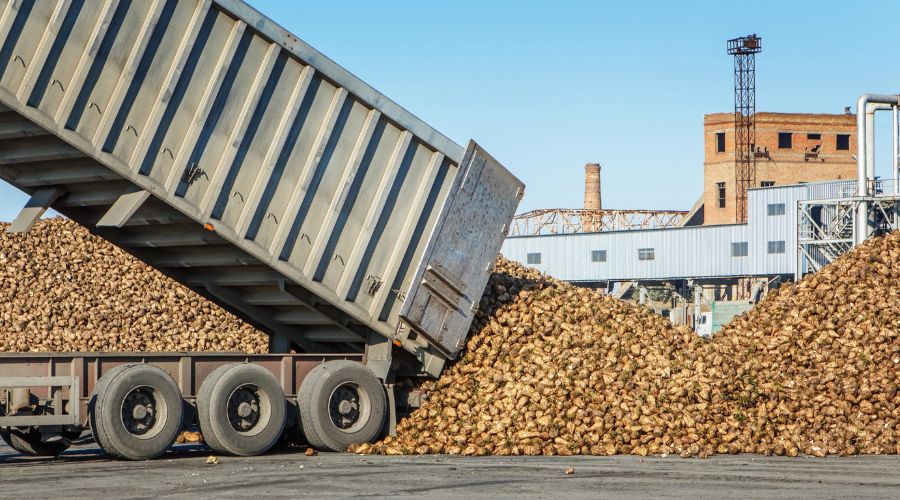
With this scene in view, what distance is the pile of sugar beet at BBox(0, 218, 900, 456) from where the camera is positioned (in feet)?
46.3

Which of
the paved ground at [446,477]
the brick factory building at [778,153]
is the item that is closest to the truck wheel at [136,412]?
the paved ground at [446,477]

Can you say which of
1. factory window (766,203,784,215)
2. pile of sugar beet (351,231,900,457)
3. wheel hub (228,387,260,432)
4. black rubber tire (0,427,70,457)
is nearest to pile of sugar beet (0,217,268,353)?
pile of sugar beet (351,231,900,457)

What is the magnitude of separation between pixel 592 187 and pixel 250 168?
65158 millimetres

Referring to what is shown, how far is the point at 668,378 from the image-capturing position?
14.9 meters

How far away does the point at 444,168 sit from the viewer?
47.3 ft

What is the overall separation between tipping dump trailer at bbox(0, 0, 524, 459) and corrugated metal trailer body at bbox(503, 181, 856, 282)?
33.9 meters

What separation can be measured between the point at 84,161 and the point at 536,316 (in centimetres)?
631

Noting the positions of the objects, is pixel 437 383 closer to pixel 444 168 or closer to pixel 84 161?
pixel 444 168

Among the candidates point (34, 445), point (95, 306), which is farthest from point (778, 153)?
point (34, 445)

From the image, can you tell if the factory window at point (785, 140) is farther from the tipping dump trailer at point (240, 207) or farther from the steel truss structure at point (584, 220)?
the tipping dump trailer at point (240, 207)

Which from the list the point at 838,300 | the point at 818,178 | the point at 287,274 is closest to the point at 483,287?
the point at 287,274

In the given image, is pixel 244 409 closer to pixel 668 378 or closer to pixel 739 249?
pixel 668 378

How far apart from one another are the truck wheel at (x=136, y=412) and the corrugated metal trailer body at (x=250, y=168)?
159 centimetres

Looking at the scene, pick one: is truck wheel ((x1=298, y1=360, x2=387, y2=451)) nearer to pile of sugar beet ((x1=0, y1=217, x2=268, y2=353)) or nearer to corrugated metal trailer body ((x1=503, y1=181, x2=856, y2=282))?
pile of sugar beet ((x1=0, y1=217, x2=268, y2=353))
